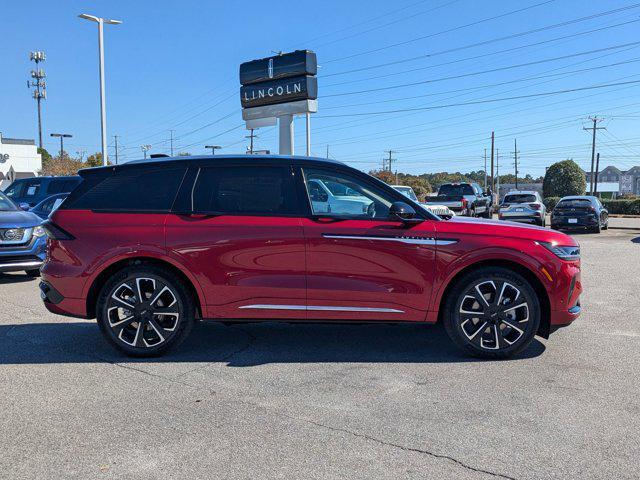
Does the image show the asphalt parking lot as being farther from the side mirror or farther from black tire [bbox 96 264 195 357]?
the side mirror

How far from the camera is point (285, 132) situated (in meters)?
27.3

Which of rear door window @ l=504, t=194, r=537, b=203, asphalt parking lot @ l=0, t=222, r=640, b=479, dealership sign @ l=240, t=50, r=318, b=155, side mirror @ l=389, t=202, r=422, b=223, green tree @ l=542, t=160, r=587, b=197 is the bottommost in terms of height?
asphalt parking lot @ l=0, t=222, r=640, b=479

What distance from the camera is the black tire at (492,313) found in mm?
5203

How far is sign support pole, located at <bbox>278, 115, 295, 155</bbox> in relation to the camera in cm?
2677

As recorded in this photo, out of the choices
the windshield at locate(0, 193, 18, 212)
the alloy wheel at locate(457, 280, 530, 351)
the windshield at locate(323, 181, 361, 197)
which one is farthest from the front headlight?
the windshield at locate(0, 193, 18, 212)

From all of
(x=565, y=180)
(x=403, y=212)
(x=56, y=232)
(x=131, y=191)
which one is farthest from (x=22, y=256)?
(x=565, y=180)

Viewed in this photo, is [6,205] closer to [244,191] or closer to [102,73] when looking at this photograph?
[244,191]

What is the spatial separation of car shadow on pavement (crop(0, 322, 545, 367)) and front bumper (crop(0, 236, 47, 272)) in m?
3.19

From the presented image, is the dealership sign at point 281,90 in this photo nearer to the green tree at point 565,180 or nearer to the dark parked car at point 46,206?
the dark parked car at point 46,206

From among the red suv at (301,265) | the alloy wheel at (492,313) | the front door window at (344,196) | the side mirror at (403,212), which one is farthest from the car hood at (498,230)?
the front door window at (344,196)

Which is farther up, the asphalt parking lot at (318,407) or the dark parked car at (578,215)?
→ the dark parked car at (578,215)

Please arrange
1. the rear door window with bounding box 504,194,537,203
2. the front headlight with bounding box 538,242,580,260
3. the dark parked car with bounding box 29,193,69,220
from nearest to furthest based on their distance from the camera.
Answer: the front headlight with bounding box 538,242,580,260 → the dark parked car with bounding box 29,193,69,220 → the rear door window with bounding box 504,194,537,203

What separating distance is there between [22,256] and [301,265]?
649 cm

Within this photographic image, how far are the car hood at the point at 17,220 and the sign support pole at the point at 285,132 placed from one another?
1707 centimetres
